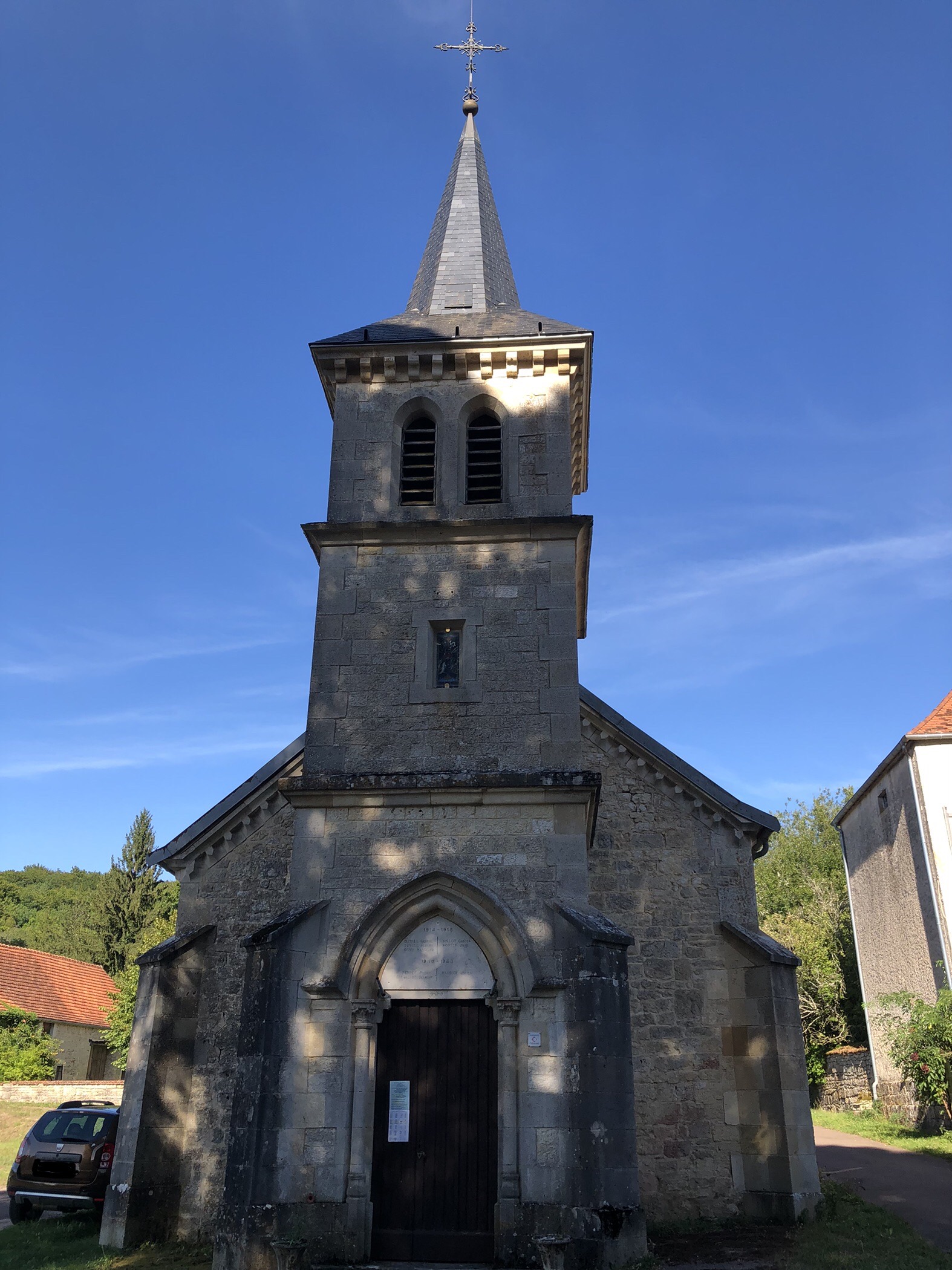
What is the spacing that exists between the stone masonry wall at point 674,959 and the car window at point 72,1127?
7.76 meters

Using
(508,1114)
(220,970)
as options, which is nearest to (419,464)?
(220,970)

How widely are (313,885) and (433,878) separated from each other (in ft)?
4.50

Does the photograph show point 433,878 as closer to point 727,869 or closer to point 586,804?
point 586,804

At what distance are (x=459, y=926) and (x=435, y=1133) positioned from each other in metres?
2.03

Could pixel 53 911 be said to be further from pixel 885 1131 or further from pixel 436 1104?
pixel 436 1104

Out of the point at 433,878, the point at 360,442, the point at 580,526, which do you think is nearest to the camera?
the point at 433,878

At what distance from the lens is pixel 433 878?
10.4 m

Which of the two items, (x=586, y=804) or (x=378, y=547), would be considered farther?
(x=378, y=547)

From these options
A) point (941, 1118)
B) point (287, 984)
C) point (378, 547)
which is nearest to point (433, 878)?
point (287, 984)

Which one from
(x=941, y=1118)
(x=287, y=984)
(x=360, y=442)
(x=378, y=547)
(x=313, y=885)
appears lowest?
(x=941, y=1118)

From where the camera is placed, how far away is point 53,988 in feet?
115

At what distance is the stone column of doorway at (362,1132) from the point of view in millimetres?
9164

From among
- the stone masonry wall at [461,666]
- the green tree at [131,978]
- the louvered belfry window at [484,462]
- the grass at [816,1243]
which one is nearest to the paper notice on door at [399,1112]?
the grass at [816,1243]

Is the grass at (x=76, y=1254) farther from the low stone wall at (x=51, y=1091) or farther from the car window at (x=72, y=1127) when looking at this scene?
the low stone wall at (x=51, y=1091)
